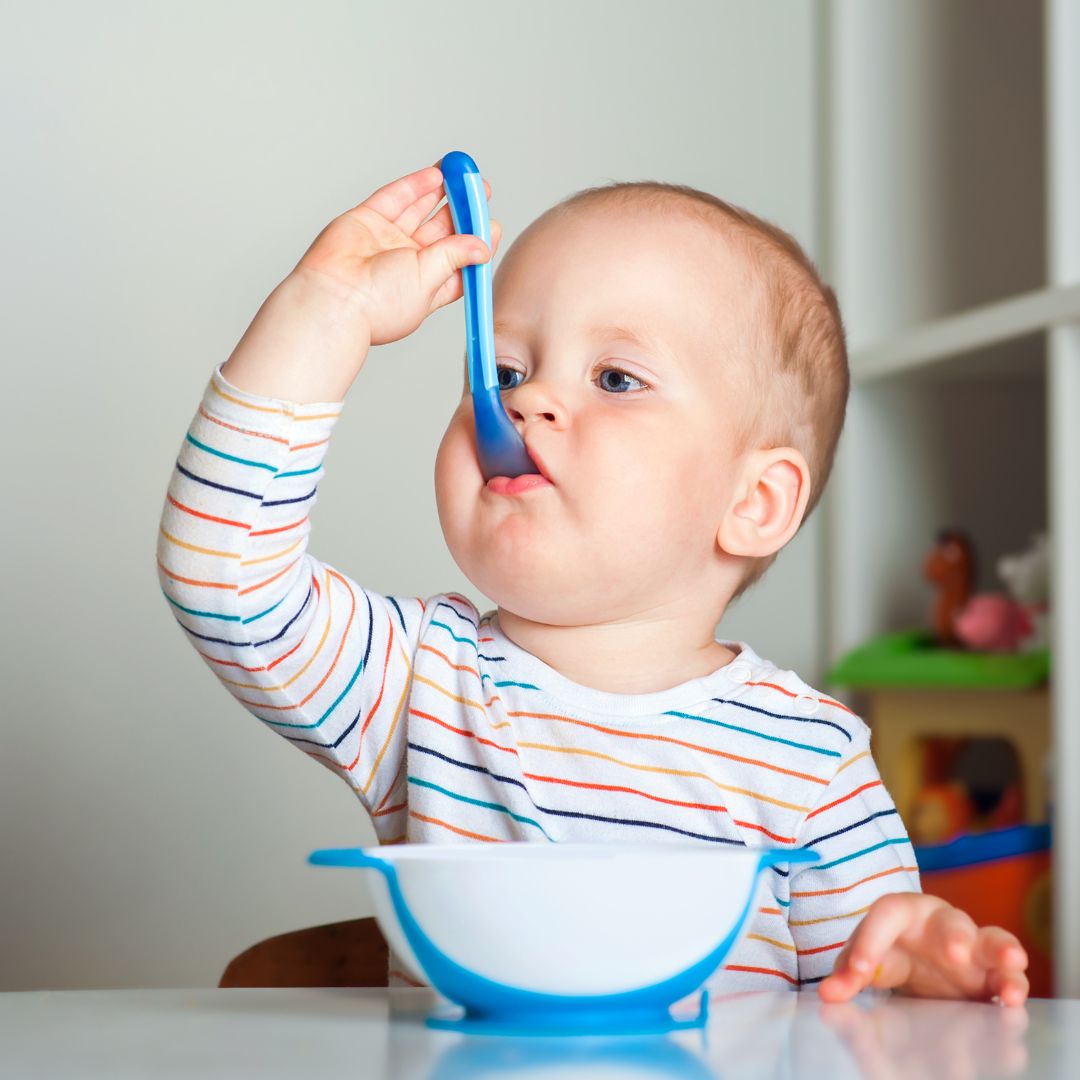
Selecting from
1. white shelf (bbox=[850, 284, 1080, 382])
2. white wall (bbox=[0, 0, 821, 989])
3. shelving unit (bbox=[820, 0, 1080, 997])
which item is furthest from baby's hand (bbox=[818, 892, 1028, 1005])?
shelving unit (bbox=[820, 0, 1080, 997])

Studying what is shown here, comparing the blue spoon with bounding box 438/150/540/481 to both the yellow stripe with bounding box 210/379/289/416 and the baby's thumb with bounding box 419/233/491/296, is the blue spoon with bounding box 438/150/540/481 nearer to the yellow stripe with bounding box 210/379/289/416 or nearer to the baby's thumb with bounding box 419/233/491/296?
the baby's thumb with bounding box 419/233/491/296

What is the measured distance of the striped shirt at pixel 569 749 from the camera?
29.3 inches

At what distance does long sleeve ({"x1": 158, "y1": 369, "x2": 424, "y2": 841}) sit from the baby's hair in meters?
0.23

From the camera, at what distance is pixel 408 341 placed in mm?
1659

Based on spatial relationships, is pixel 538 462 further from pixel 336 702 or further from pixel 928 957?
pixel 928 957

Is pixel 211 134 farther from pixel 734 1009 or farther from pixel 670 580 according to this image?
pixel 734 1009

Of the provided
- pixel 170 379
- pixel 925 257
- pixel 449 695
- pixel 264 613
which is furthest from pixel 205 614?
pixel 925 257

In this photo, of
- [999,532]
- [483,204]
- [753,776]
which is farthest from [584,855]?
[999,532]

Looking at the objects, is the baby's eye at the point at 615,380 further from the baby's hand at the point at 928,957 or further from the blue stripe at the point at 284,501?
the baby's hand at the point at 928,957

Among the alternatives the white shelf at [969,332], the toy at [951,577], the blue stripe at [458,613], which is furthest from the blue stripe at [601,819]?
the toy at [951,577]

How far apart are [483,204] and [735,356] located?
17cm

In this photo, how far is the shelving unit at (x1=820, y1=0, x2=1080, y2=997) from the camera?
1.80 m

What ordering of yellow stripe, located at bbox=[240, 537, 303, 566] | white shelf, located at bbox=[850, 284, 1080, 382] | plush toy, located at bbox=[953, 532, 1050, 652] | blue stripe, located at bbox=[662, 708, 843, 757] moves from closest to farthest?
yellow stripe, located at bbox=[240, 537, 303, 566], blue stripe, located at bbox=[662, 708, 843, 757], white shelf, located at bbox=[850, 284, 1080, 382], plush toy, located at bbox=[953, 532, 1050, 652]

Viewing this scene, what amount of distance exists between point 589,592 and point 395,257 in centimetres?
20
